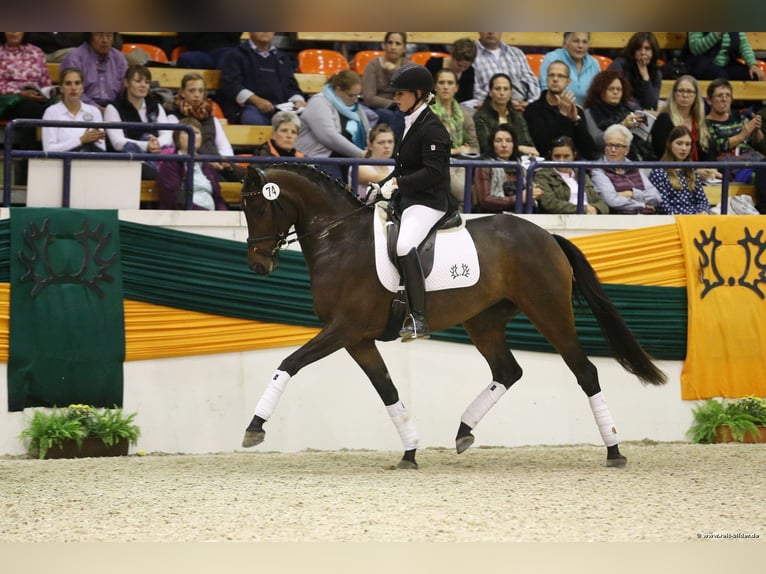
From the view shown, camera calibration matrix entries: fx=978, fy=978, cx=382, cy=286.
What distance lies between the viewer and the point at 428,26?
79 centimetres

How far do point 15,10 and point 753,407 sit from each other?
26.8ft

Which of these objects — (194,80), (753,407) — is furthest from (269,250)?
(753,407)

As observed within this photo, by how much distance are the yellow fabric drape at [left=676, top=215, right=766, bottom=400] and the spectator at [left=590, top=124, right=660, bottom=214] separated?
45 centimetres

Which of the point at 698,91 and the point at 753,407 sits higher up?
the point at 698,91

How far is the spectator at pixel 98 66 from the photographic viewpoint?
8.57 meters

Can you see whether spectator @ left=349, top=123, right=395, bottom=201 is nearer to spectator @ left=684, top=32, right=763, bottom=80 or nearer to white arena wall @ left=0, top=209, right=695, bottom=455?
white arena wall @ left=0, top=209, right=695, bottom=455

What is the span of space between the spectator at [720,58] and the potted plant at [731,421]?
4983 mm

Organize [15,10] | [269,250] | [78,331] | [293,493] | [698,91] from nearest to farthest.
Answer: [15,10] < [293,493] < [269,250] < [78,331] < [698,91]

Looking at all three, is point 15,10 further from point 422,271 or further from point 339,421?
point 339,421

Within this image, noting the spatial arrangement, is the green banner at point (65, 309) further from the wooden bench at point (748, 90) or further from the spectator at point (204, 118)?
the wooden bench at point (748, 90)

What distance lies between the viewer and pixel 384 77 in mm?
9984

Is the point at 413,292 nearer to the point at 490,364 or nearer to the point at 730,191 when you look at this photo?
the point at 490,364

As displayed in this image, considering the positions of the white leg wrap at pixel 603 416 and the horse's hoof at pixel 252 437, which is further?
the white leg wrap at pixel 603 416

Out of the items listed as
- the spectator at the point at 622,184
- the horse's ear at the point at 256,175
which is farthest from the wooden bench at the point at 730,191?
the horse's ear at the point at 256,175
